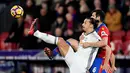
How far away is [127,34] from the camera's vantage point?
44.7ft

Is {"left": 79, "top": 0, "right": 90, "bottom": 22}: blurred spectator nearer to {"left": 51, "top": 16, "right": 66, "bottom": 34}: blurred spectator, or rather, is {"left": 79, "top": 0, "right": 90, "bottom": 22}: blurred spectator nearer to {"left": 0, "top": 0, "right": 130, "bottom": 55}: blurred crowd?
{"left": 0, "top": 0, "right": 130, "bottom": 55}: blurred crowd

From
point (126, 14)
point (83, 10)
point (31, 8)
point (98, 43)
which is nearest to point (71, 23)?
point (83, 10)

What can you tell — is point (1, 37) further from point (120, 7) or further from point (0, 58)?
point (120, 7)

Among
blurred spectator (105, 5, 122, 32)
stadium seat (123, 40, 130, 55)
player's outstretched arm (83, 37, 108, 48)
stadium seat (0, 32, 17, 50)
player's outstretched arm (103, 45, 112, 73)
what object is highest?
player's outstretched arm (83, 37, 108, 48)

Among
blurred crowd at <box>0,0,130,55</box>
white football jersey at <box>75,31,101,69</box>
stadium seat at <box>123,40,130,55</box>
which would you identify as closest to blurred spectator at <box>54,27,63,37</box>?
blurred crowd at <box>0,0,130,55</box>

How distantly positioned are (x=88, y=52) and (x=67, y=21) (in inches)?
190

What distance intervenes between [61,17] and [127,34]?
2.15 meters

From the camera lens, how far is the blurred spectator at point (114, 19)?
13898mm

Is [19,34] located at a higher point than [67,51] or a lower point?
lower

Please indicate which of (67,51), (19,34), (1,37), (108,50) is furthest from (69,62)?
(1,37)

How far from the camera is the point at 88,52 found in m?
9.81

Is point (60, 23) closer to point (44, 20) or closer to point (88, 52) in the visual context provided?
point (44, 20)

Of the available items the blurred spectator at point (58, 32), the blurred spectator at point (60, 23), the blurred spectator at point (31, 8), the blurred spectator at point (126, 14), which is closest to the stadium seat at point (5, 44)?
the blurred spectator at point (31, 8)

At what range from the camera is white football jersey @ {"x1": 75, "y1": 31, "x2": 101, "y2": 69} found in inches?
385
